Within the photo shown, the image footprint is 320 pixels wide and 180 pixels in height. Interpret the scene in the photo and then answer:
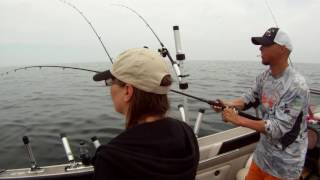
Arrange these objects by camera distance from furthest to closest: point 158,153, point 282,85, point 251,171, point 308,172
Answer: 1. point 308,172
2. point 251,171
3. point 282,85
4. point 158,153

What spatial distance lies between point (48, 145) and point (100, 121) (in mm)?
2146

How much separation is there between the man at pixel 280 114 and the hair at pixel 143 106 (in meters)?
1.51

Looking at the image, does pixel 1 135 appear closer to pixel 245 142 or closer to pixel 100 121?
pixel 100 121

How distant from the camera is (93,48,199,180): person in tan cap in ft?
3.96

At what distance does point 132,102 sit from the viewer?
52.0 inches

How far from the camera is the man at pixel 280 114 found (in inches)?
97.4

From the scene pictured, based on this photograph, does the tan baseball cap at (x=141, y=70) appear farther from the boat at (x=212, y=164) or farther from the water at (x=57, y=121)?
the water at (x=57, y=121)

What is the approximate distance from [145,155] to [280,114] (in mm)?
1656

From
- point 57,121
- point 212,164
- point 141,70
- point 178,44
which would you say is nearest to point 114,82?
point 141,70

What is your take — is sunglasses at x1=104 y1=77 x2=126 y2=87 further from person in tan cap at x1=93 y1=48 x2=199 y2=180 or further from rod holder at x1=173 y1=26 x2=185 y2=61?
rod holder at x1=173 y1=26 x2=185 y2=61

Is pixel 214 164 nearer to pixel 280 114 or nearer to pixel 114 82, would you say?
pixel 280 114

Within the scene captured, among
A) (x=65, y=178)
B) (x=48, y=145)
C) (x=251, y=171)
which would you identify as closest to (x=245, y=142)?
(x=251, y=171)

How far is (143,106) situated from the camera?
1322mm

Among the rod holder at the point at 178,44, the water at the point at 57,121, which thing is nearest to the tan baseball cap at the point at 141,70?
the rod holder at the point at 178,44
